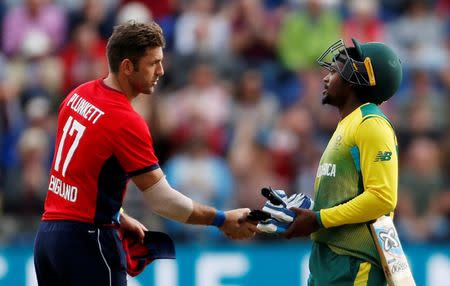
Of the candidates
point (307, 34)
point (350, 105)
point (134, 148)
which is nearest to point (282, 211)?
point (350, 105)

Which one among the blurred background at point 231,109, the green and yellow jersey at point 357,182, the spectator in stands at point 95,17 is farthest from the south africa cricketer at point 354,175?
the spectator in stands at point 95,17

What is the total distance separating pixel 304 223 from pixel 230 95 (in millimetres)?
6642

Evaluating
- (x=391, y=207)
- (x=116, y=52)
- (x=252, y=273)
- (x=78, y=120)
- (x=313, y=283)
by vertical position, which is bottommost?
(x=252, y=273)

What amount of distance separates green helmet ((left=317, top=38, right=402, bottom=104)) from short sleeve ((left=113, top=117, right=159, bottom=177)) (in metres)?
1.23

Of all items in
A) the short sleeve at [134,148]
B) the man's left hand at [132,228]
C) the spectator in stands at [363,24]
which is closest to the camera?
the short sleeve at [134,148]

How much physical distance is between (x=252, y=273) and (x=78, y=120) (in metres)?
4.91

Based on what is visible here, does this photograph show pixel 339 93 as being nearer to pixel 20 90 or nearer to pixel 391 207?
pixel 391 207

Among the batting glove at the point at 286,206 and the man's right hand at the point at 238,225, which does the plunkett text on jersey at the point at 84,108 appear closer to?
the man's right hand at the point at 238,225

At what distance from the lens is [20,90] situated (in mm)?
12875

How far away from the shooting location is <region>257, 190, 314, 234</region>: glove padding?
647 centimetres

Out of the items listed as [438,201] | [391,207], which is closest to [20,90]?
[438,201]

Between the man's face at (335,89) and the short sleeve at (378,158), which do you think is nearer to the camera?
the short sleeve at (378,158)

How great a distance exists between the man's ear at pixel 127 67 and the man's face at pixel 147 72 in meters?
0.03

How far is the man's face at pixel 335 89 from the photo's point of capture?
6625mm
